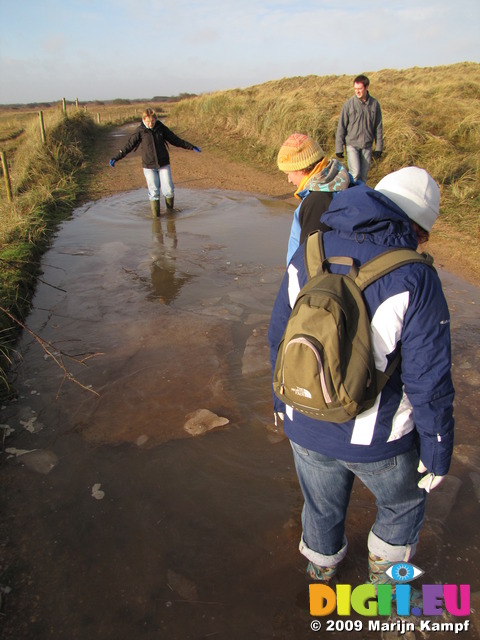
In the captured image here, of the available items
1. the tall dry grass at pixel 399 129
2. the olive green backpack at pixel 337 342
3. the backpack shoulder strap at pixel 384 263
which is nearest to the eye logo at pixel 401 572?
the olive green backpack at pixel 337 342

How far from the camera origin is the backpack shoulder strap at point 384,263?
145 centimetres

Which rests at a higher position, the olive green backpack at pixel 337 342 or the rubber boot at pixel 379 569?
the olive green backpack at pixel 337 342

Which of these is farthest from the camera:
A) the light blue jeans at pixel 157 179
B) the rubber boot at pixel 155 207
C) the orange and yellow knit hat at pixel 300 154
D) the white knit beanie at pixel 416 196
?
the rubber boot at pixel 155 207

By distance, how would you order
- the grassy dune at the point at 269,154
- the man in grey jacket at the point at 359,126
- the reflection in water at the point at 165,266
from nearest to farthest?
the reflection in water at the point at 165,266 < the grassy dune at the point at 269,154 < the man in grey jacket at the point at 359,126

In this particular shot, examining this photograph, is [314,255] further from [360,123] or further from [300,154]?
[360,123]

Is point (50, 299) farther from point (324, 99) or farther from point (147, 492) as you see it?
point (324, 99)

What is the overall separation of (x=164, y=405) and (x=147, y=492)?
84 centimetres

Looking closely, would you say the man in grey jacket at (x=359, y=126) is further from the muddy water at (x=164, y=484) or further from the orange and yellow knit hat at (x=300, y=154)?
the orange and yellow knit hat at (x=300, y=154)

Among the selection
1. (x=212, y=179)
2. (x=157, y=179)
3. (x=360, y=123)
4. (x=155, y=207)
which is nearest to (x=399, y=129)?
(x=360, y=123)

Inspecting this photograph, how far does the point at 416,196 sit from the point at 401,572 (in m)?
1.55

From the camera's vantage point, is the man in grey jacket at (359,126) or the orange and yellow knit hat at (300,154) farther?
the man in grey jacket at (359,126)

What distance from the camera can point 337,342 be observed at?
1.43 meters

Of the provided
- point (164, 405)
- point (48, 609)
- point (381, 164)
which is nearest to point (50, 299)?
point (164, 405)

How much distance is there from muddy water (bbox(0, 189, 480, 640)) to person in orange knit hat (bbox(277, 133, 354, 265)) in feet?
4.64
